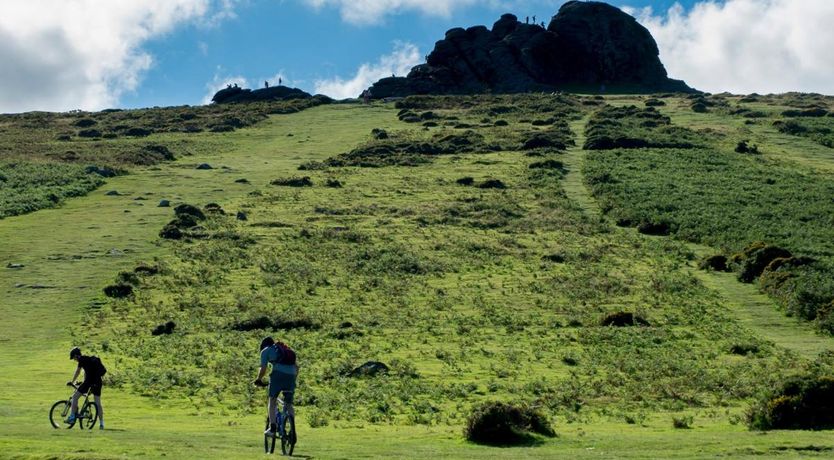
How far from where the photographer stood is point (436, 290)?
56.3 m

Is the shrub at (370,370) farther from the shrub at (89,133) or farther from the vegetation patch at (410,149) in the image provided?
the shrub at (89,133)

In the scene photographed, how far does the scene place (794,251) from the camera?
6241 centimetres

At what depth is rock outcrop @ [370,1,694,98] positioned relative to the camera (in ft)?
586

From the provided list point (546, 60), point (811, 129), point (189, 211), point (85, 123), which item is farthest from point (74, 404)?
point (546, 60)

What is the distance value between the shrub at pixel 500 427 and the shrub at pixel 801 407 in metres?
5.64

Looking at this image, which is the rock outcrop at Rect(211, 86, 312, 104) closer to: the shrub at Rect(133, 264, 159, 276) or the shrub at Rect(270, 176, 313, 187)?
the shrub at Rect(270, 176, 313, 187)

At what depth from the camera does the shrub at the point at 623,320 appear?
47.8 m

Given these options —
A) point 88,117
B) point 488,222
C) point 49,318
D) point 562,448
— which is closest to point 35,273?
point 49,318

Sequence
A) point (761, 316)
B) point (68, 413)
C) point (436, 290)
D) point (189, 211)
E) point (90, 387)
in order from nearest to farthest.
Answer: point (90, 387) < point (68, 413) < point (761, 316) < point (436, 290) < point (189, 211)

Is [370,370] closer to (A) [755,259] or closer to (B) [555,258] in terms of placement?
(B) [555,258]

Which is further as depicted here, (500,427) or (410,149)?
(410,149)

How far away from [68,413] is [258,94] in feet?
522

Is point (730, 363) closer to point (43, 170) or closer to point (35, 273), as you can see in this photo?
point (35, 273)

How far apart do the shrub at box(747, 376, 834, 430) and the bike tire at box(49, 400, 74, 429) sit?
1814 cm
